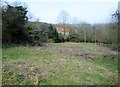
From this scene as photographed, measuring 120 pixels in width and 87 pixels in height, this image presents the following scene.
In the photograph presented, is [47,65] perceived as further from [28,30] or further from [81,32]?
[81,32]

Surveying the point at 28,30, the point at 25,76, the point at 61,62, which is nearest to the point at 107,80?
the point at 61,62

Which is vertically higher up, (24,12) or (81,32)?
(24,12)

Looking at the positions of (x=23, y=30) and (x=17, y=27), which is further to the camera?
(x=23, y=30)


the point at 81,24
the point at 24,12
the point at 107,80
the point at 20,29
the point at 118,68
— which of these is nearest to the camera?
the point at 107,80

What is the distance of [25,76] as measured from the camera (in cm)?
718

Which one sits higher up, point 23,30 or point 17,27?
point 17,27

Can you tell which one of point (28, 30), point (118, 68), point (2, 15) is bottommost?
point (118, 68)

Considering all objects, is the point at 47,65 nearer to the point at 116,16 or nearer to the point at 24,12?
the point at 116,16

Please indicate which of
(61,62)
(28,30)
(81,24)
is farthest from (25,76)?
(81,24)

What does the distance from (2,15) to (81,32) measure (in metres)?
15.9

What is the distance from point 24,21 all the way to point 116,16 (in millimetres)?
6924

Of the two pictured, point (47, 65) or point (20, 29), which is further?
point (20, 29)

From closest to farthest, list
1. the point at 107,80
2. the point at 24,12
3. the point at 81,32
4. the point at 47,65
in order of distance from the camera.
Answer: the point at 107,80, the point at 47,65, the point at 24,12, the point at 81,32

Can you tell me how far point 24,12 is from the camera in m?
17.3
